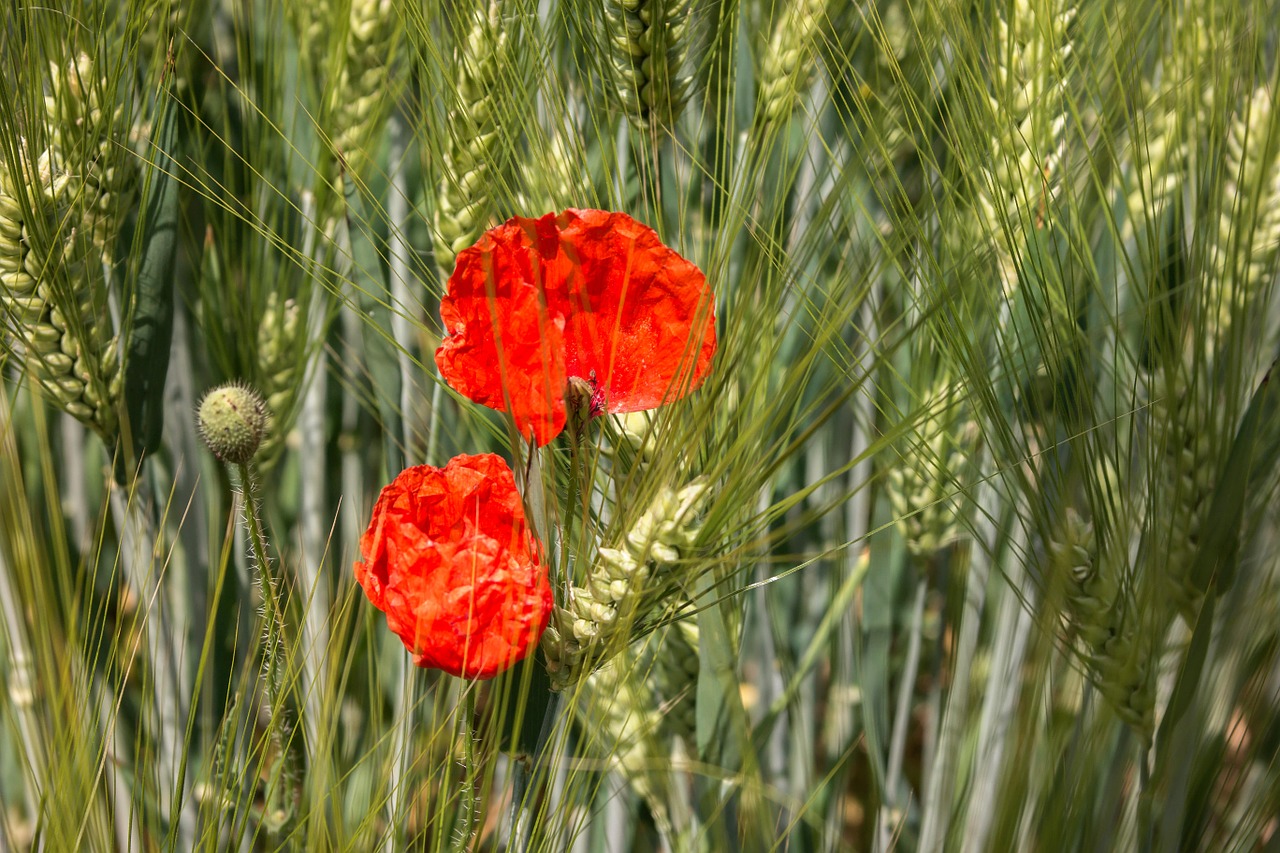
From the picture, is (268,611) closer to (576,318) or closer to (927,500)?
(576,318)

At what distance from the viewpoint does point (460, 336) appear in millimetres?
399

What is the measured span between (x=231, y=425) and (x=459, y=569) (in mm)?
112

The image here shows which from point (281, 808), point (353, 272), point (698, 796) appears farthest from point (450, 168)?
point (698, 796)

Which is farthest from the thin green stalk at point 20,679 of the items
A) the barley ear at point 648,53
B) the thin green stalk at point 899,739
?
the thin green stalk at point 899,739

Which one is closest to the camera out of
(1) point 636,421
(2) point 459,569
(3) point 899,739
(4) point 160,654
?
(2) point 459,569

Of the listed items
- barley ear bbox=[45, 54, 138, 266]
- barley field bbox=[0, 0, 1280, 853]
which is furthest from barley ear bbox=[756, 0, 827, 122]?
barley ear bbox=[45, 54, 138, 266]

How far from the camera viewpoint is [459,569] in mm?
389

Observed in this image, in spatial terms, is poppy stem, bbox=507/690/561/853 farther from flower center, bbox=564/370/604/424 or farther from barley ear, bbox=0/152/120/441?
barley ear, bbox=0/152/120/441

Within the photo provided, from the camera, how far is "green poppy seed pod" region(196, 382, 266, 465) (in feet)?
1.38

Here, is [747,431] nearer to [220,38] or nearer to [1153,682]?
[1153,682]

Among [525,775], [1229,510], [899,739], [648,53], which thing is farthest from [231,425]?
[899,739]

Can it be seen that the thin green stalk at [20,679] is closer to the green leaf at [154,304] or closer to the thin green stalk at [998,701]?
the green leaf at [154,304]

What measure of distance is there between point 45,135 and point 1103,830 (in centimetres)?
59

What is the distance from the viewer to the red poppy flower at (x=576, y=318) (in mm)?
393
